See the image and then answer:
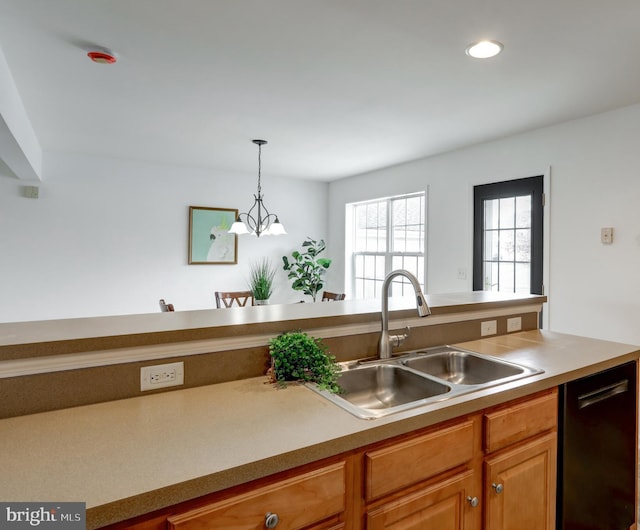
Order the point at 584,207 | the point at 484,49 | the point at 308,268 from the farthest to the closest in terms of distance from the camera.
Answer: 1. the point at 308,268
2. the point at 584,207
3. the point at 484,49

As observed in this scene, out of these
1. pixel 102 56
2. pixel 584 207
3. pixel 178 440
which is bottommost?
pixel 178 440

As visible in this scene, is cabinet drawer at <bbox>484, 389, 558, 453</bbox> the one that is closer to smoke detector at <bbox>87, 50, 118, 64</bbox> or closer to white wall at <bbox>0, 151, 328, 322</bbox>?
smoke detector at <bbox>87, 50, 118, 64</bbox>

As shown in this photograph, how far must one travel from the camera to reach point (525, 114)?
3.07 meters

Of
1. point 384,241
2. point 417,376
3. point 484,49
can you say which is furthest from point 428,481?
point 384,241

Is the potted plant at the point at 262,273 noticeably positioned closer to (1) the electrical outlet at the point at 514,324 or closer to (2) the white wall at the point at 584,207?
(2) the white wall at the point at 584,207

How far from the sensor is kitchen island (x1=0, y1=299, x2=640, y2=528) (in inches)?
30.7

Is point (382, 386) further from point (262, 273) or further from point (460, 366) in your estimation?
point (262, 273)

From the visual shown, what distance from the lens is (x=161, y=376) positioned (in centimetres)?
128

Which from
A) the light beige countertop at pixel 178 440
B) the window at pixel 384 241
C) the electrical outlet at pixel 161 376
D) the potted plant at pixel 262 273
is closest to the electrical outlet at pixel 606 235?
the window at pixel 384 241

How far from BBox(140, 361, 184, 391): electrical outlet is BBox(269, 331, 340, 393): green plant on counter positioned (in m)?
0.31

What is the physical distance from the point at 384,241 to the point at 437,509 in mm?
4262

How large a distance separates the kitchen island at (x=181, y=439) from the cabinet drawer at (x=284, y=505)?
0.04 metres

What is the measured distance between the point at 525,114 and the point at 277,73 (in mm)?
1950

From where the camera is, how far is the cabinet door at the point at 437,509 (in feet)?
3.61
